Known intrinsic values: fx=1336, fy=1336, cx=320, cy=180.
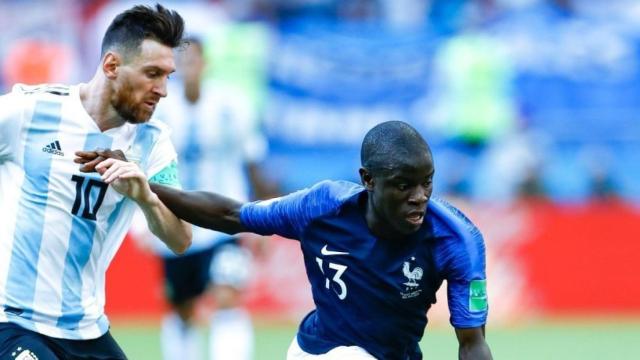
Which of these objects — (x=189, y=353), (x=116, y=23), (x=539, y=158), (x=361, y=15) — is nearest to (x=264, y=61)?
(x=361, y=15)

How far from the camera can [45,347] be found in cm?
577

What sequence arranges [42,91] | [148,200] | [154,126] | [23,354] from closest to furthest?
1. [23,354]
2. [148,200]
3. [42,91]
4. [154,126]

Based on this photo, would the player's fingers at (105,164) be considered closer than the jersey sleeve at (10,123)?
Yes

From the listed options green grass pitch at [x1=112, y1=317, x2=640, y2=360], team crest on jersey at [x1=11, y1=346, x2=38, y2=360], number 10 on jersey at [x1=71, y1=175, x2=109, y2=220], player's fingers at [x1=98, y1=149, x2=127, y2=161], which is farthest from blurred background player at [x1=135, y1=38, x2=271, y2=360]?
team crest on jersey at [x1=11, y1=346, x2=38, y2=360]

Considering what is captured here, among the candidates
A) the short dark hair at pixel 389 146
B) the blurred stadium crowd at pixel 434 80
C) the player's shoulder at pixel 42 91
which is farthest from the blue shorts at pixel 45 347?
the blurred stadium crowd at pixel 434 80

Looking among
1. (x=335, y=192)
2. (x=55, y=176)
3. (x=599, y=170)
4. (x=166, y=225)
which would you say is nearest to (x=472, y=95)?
(x=599, y=170)

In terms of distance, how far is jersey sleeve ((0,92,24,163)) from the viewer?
→ 5.81 metres

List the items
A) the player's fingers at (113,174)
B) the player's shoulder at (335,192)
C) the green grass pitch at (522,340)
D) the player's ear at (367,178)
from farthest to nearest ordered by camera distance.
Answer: the green grass pitch at (522,340) < the player's shoulder at (335,192) < the player's ear at (367,178) < the player's fingers at (113,174)

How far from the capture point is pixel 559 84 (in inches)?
672

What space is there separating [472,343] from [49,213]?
1932 mm

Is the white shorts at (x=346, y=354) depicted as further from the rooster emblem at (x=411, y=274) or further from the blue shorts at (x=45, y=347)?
the blue shorts at (x=45, y=347)

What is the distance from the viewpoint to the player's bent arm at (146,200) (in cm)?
560

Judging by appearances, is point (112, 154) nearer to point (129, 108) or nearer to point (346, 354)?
point (129, 108)

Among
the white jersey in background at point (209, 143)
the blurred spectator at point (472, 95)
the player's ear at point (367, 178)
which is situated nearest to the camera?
the player's ear at point (367, 178)
